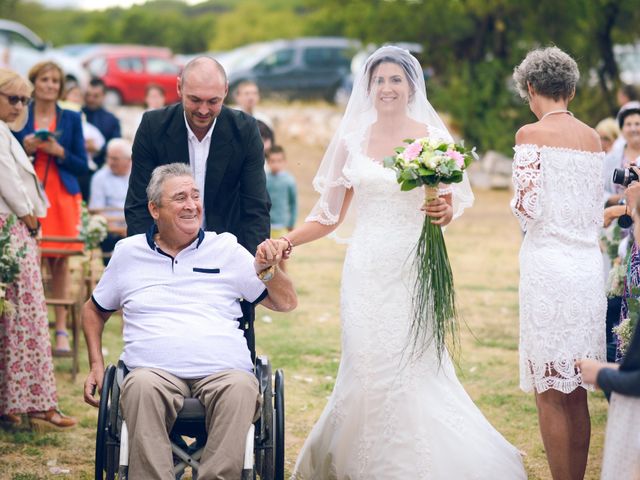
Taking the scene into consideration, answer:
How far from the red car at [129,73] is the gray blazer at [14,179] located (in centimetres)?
1863

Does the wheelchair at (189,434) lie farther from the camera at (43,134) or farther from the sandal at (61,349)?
the camera at (43,134)

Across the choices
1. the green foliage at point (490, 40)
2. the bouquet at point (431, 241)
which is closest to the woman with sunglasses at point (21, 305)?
the bouquet at point (431, 241)

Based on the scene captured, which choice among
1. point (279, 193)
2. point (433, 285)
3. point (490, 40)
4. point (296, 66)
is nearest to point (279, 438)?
point (433, 285)

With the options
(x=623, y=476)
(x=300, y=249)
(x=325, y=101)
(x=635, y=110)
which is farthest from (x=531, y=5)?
(x=623, y=476)

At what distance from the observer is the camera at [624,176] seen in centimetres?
502

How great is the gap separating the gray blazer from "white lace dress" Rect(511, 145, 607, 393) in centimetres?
305

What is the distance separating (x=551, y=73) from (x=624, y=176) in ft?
2.02

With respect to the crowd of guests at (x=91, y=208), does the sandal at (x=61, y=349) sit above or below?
below

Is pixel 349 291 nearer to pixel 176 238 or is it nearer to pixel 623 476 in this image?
pixel 176 238

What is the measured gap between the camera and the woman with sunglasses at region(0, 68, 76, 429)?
6297mm

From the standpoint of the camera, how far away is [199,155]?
17.9ft

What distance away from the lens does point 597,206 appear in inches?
200

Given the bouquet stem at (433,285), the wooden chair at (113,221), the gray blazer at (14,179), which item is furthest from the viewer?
the wooden chair at (113,221)

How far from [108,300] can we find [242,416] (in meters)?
1.00
